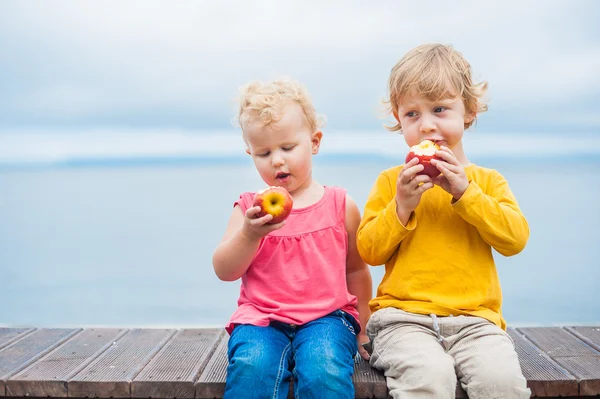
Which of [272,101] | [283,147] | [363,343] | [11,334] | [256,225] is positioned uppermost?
[272,101]

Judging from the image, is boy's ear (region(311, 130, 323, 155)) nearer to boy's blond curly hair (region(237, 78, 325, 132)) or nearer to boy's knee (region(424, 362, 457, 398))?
boy's blond curly hair (region(237, 78, 325, 132))

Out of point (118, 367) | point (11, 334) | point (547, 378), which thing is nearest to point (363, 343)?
point (547, 378)

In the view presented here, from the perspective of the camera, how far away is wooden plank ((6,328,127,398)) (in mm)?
2344

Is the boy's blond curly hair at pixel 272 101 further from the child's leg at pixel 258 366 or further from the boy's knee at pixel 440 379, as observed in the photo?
the boy's knee at pixel 440 379

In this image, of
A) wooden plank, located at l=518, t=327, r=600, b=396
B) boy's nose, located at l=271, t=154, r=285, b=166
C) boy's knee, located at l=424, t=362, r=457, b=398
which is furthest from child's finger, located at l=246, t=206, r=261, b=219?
wooden plank, located at l=518, t=327, r=600, b=396

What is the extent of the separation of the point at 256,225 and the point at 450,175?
0.60 metres

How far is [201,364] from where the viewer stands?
8.00 feet

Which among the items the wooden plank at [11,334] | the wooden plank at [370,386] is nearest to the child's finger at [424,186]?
the wooden plank at [370,386]

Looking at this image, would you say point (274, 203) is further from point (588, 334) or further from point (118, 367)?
point (588, 334)

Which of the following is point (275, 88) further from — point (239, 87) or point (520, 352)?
point (520, 352)

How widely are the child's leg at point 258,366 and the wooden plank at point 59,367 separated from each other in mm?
631

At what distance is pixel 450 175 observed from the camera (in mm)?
2100

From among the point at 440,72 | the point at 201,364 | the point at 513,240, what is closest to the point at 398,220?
the point at 513,240

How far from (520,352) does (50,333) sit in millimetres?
1863
